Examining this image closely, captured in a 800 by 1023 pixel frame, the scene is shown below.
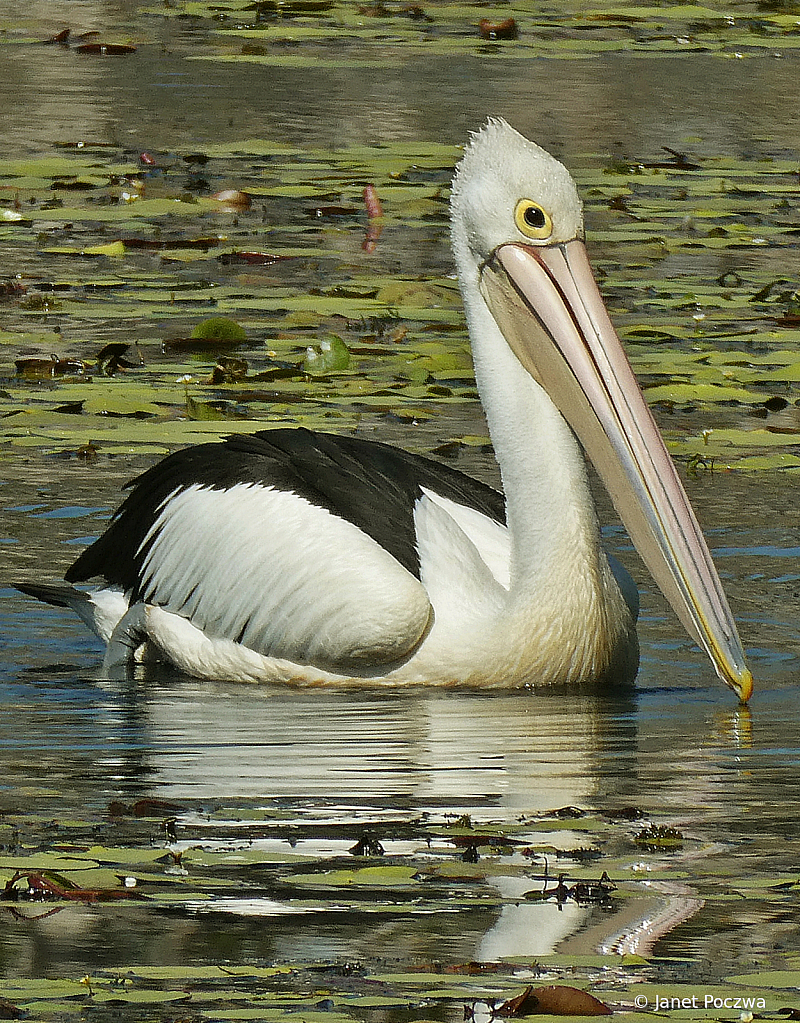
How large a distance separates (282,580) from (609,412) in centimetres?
85

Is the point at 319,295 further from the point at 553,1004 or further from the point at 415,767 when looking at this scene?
the point at 553,1004

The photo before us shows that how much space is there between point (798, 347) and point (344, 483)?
3.36 metres

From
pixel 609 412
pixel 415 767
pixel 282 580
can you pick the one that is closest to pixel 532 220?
pixel 609 412

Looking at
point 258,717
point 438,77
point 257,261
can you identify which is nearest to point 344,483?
point 258,717

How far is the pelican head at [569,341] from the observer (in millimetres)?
5043

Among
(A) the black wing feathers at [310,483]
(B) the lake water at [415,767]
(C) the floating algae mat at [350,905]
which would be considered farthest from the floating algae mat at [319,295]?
(C) the floating algae mat at [350,905]

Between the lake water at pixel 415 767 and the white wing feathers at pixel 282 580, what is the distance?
0.14 m

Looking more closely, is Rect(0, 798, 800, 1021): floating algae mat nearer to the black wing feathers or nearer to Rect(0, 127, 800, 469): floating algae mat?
the black wing feathers

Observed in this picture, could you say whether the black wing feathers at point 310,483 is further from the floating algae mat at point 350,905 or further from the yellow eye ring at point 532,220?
the floating algae mat at point 350,905

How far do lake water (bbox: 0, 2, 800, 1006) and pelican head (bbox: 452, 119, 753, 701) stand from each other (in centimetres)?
28

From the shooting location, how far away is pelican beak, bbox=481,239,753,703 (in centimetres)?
502

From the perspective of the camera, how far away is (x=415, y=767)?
4.45 metres

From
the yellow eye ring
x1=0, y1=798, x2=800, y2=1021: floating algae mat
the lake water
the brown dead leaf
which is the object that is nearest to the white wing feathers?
the lake water

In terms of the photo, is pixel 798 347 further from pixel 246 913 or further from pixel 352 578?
pixel 246 913
